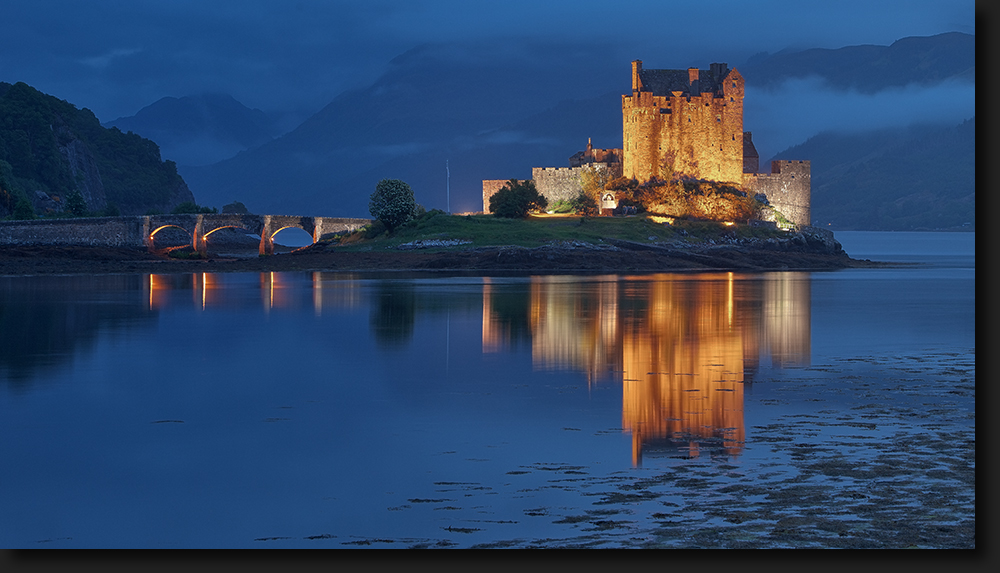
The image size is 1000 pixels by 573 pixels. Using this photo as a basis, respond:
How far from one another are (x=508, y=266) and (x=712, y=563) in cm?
5721

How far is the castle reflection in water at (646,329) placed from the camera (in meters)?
13.5

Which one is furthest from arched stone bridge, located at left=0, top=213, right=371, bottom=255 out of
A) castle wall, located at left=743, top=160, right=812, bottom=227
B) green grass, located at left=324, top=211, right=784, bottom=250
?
castle wall, located at left=743, top=160, right=812, bottom=227

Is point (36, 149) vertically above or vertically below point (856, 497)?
above

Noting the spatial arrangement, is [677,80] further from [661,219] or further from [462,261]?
[462,261]

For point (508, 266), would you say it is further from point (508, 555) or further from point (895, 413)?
point (508, 555)

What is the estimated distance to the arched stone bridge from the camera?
71.6 meters

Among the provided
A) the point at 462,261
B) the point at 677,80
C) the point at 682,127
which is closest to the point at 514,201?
the point at 462,261

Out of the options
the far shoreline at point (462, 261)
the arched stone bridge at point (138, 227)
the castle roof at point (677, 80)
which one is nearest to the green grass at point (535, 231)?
the far shoreline at point (462, 261)

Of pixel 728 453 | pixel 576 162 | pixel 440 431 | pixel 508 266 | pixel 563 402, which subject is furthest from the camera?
pixel 576 162

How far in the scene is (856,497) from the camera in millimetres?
8961

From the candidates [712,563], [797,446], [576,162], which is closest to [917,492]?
[797,446]

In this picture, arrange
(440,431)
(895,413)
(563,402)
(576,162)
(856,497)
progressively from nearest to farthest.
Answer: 1. (856,497)
2. (440,431)
3. (895,413)
4. (563,402)
5. (576,162)

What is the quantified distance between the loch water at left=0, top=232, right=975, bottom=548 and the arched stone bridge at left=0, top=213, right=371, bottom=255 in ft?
159

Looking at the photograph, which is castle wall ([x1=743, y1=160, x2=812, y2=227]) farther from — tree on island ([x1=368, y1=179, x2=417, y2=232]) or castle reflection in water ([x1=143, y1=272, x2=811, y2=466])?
castle reflection in water ([x1=143, y1=272, x2=811, y2=466])
